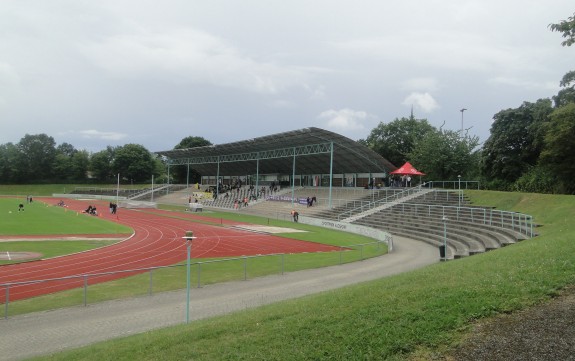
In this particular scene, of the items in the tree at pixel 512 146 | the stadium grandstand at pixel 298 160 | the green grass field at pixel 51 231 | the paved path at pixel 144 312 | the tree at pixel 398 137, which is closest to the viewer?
the paved path at pixel 144 312

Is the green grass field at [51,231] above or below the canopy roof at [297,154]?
below

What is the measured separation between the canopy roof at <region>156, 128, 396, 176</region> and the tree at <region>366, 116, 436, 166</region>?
42.9 ft

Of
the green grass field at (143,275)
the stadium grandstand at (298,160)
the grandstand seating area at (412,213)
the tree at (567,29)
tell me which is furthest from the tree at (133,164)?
the tree at (567,29)

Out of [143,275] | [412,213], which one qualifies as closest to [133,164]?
[412,213]

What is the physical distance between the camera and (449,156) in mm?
56094

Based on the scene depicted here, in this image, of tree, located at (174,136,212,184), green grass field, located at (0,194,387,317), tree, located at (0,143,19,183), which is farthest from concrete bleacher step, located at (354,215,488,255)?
tree, located at (0,143,19,183)

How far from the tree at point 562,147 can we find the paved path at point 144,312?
2237 cm

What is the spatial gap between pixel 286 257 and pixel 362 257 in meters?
4.18

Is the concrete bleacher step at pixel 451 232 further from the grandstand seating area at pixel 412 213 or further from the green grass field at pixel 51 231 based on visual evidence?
the green grass field at pixel 51 231

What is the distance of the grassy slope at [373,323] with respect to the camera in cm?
638

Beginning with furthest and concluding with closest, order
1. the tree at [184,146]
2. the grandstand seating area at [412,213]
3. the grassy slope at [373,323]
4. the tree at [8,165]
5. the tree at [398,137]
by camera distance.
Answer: the tree at [8,165] → the tree at [184,146] → the tree at [398,137] → the grandstand seating area at [412,213] → the grassy slope at [373,323]

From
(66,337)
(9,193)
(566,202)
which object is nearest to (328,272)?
(66,337)

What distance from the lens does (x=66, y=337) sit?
1105 cm

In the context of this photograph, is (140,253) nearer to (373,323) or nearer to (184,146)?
(373,323)
